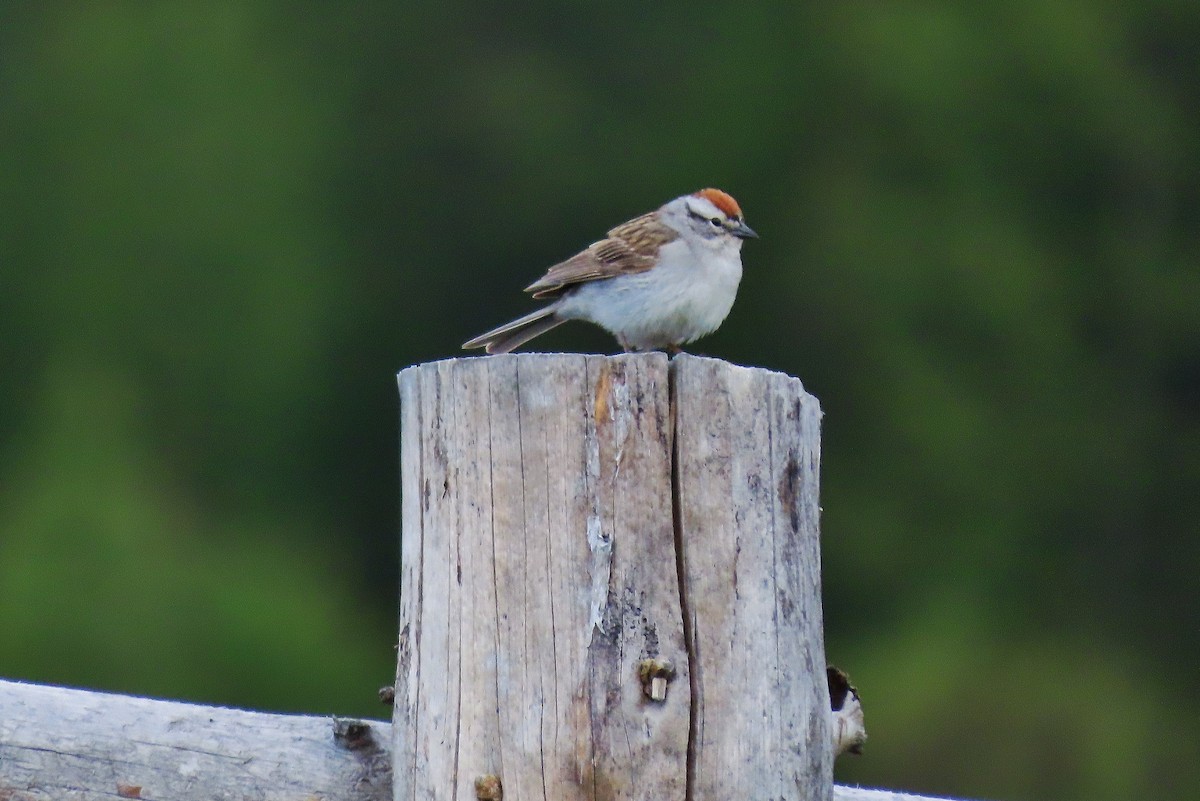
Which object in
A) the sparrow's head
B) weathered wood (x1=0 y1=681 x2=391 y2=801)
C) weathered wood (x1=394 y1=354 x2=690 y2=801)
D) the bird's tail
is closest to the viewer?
weathered wood (x1=394 y1=354 x2=690 y2=801)

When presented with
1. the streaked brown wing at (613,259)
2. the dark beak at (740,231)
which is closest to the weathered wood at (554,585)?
the streaked brown wing at (613,259)

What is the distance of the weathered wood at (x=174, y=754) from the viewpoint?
3.33 metres

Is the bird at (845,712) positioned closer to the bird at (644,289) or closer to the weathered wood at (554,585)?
the weathered wood at (554,585)

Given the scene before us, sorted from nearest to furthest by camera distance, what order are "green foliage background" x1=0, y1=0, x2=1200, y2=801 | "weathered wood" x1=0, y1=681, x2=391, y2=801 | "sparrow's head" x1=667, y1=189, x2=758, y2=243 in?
"weathered wood" x1=0, y1=681, x2=391, y2=801
"sparrow's head" x1=667, y1=189, x2=758, y2=243
"green foliage background" x1=0, y1=0, x2=1200, y2=801

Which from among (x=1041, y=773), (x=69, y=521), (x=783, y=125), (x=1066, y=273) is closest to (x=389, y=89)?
(x=783, y=125)

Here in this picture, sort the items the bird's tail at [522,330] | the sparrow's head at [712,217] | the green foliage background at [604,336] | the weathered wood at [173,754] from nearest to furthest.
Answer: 1. the weathered wood at [173,754]
2. the bird's tail at [522,330]
3. the sparrow's head at [712,217]
4. the green foliage background at [604,336]

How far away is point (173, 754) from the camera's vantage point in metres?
3.35

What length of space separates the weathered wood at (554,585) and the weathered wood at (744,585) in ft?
0.12

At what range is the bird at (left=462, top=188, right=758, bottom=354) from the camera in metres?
5.59

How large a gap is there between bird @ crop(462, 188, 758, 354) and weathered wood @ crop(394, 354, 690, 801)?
2.39 m

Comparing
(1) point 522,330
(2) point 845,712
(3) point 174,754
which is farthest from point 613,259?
(3) point 174,754

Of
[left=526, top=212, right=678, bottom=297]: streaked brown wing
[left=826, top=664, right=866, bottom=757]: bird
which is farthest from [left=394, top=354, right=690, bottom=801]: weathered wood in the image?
[left=526, top=212, right=678, bottom=297]: streaked brown wing

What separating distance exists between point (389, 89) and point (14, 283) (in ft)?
13.1

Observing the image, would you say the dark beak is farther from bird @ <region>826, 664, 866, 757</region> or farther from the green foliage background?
the green foliage background
